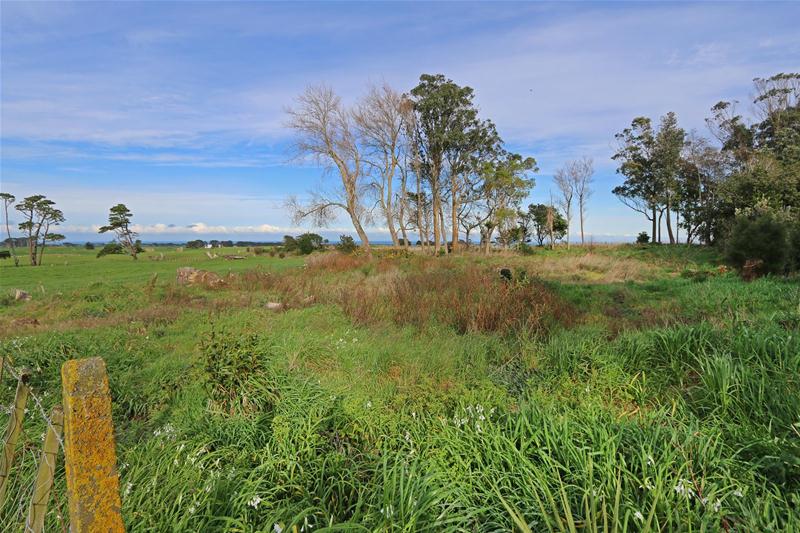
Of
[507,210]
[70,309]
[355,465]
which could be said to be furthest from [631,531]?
[507,210]

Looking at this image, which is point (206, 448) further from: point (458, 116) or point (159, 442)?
point (458, 116)

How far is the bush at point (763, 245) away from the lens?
12.7 metres

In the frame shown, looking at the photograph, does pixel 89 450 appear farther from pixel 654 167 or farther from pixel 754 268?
pixel 654 167

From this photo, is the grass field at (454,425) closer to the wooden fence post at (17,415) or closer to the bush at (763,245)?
the wooden fence post at (17,415)

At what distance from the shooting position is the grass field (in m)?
2.19

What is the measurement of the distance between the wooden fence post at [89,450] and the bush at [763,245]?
1736 centimetres

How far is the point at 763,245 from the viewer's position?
13.0m

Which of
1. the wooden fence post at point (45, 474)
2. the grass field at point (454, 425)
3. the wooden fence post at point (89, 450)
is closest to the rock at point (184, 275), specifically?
the grass field at point (454, 425)

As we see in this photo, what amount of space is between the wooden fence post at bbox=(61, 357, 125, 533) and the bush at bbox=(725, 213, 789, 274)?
17.4 metres

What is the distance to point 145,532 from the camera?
6.60 ft

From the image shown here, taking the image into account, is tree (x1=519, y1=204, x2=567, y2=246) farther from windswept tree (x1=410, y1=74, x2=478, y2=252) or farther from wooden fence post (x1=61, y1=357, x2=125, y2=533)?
wooden fence post (x1=61, y1=357, x2=125, y2=533)

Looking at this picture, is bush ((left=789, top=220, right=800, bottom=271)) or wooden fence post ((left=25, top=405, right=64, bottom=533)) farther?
bush ((left=789, top=220, right=800, bottom=271))

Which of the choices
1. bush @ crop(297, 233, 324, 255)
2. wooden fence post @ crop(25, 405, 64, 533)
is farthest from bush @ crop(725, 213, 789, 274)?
bush @ crop(297, 233, 324, 255)

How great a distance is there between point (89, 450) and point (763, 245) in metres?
17.8
